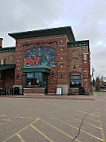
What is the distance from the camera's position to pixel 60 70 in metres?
24.4

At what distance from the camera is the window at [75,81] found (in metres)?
24.7

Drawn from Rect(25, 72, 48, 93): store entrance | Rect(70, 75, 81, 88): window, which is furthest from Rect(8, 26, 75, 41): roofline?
Rect(25, 72, 48, 93): store entrance

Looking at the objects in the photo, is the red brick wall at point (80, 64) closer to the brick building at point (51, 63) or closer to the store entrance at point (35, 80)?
the brick building at point (51, 63)

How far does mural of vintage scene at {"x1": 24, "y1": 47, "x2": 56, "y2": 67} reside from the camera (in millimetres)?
25172

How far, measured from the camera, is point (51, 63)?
25.0 m

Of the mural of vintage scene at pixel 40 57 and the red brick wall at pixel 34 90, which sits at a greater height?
the mural of vintage scene at pixel 40 57

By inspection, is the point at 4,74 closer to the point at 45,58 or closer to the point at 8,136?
the point at 45,58

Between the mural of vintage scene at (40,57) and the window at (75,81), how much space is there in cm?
413

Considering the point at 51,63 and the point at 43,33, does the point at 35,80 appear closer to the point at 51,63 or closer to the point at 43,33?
the point at 51,63

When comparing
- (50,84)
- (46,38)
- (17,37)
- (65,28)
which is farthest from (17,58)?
(65,28)

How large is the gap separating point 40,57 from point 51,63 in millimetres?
2379

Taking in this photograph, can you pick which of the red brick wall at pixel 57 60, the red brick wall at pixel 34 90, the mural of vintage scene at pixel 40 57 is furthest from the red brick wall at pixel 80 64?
the red brick wall at pixel 34 90

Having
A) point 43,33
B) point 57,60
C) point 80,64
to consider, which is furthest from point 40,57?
point 80,64

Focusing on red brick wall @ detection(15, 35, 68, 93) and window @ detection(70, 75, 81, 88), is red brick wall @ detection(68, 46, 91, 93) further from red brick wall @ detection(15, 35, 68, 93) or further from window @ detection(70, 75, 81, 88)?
red brick wall @ detection(15, 35, 68, 93)
